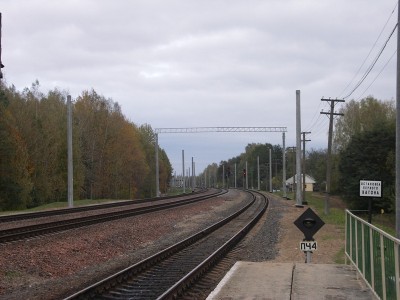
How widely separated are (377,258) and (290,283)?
1905 mm

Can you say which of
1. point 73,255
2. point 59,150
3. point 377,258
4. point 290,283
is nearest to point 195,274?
point 290,283

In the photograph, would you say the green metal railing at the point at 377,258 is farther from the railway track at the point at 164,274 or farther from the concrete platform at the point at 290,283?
the railway track at the point at 164,274

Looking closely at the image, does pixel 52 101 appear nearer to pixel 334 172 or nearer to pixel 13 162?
pixel 13 162

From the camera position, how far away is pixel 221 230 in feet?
76.9

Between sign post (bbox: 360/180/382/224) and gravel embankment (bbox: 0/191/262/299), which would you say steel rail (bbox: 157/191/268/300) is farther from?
sign post (bbox: 360/180/382/224)

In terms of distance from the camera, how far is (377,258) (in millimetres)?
7422

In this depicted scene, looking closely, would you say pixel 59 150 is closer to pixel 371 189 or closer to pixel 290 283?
pixel 371 189

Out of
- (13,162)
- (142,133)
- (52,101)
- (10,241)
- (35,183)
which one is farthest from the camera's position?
(142,133)

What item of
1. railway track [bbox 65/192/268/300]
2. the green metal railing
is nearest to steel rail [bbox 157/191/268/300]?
railway track [bbox 65/192/268/300]

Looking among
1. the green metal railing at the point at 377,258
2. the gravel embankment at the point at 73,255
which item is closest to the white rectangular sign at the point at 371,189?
the gravel embankment at the point at 73,255

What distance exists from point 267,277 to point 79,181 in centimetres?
6527

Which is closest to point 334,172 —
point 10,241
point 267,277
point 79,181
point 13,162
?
point 79,181

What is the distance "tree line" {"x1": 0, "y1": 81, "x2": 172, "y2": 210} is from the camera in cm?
5592

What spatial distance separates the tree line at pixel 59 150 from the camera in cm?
5592
